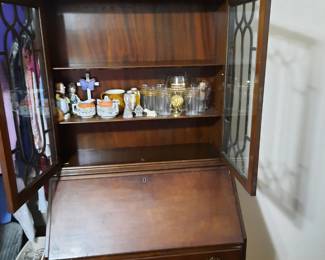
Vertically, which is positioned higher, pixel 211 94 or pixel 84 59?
pixel 84 59

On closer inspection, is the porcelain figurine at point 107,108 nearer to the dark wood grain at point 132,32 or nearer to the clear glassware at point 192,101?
the dark wood grain at point 132,32

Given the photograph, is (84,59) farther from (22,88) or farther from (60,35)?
(22,88)

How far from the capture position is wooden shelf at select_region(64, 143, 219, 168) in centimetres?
151

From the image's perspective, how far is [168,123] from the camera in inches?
67.7

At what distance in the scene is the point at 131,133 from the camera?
1.72 meters

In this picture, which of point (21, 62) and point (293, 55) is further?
point (293, 55)

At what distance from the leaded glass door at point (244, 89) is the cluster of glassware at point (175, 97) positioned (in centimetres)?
15

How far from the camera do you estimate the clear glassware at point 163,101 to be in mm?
1562

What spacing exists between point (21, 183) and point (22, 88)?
389mm

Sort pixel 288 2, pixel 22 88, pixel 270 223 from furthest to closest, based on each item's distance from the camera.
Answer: pixel 270 223
pixel 288 2
pixel 22 88

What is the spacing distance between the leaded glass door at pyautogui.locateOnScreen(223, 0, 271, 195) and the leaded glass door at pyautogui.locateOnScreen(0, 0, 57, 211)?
0.82m

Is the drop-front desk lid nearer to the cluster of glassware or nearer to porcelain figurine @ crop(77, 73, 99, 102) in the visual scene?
the cluster of glassware

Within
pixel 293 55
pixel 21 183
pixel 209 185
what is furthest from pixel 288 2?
pixel 21 183

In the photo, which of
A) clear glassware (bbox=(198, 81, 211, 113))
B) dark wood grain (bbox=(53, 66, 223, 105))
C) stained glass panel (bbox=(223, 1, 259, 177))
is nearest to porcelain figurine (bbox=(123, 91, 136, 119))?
dark wood grain (bbox=(53, 66, 223, 105))
